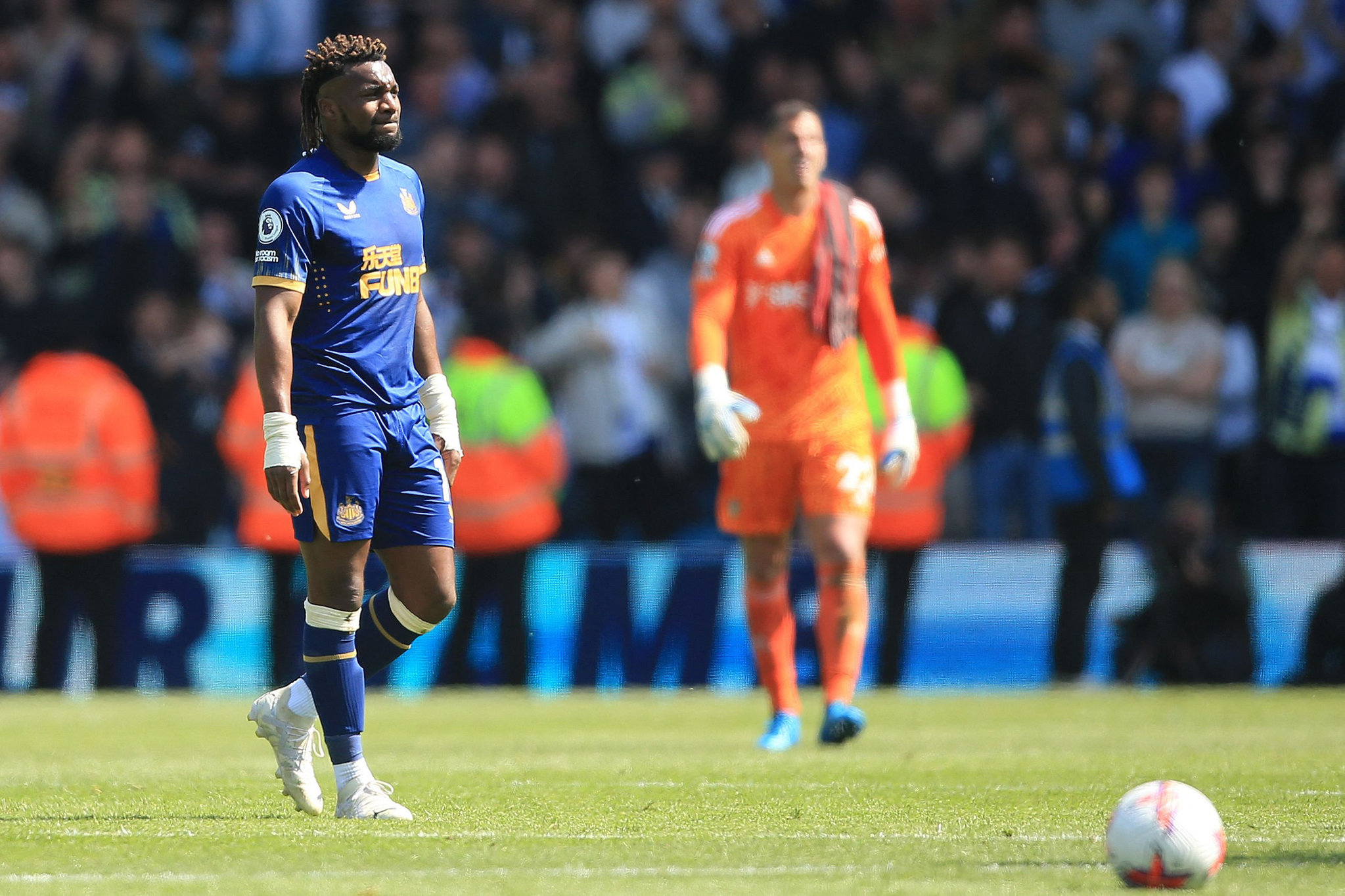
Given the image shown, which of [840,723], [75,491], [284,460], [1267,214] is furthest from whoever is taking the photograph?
[1267,214]

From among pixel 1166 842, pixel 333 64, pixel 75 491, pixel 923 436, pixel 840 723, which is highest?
pixel 333 64

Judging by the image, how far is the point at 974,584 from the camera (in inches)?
549

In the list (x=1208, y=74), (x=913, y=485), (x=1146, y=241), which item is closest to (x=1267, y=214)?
(x=1146, y=241)

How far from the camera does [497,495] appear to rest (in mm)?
14320

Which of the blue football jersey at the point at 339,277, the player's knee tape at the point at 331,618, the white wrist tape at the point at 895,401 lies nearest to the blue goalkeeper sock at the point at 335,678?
the player's knee tape at the point at 331,618

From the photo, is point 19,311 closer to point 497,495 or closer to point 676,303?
point 497,495

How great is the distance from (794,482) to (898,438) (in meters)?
0.50

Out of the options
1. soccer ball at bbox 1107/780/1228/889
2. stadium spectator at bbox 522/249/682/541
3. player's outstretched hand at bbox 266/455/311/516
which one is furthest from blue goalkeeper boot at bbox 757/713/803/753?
stadium spectator at bbox 522/249/682/541

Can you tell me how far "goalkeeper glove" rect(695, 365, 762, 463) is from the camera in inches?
360

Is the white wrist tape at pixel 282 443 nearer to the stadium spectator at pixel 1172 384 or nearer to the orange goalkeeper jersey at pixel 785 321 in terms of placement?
the orange goalkeeper jersey at pixel 785 321

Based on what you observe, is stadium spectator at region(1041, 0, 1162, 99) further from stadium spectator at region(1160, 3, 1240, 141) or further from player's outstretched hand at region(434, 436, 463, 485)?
player's outstretched hand at region(434, 436, 463, 485)

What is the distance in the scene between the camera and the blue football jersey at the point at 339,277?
253 inches

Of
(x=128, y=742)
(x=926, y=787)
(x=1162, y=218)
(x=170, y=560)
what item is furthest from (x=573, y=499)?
(x=926, y=787)

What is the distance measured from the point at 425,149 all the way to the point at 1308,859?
12706 mm
